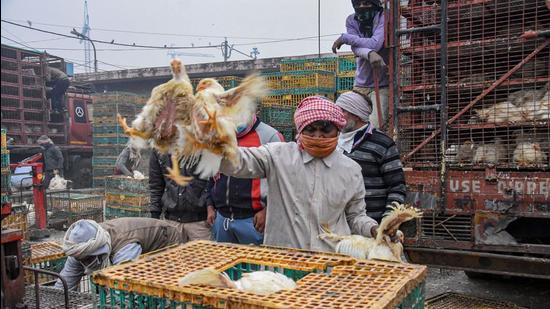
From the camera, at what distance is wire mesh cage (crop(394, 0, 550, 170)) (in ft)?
13.7

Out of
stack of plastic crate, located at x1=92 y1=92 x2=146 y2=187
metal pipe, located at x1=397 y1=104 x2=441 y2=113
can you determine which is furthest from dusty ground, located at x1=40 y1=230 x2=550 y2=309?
stack of plastic crate, located at x1=92 y1=92 x2=146 y2=187

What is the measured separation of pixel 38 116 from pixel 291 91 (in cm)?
842

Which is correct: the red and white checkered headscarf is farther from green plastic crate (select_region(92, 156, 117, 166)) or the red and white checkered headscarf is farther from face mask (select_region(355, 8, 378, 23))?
green plastic crate (select_region(92, 156, 117, 166))

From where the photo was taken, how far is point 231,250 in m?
2.13

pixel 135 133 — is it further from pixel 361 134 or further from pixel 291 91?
pixel 291 91

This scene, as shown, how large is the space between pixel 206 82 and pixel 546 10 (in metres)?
3.52

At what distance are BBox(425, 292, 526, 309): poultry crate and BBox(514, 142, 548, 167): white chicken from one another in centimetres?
122

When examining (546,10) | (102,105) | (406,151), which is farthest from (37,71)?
(546,10)

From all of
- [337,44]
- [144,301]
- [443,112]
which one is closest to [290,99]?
[337,44]

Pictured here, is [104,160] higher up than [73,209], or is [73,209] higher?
[104,160]

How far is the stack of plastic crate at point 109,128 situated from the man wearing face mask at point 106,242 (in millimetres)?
8707

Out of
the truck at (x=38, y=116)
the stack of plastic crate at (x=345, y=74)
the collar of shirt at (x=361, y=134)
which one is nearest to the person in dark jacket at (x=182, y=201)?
the collar of shirt at (x=361, y=134)

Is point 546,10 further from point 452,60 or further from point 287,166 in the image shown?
point 287,166

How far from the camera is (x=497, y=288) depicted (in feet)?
17.7
